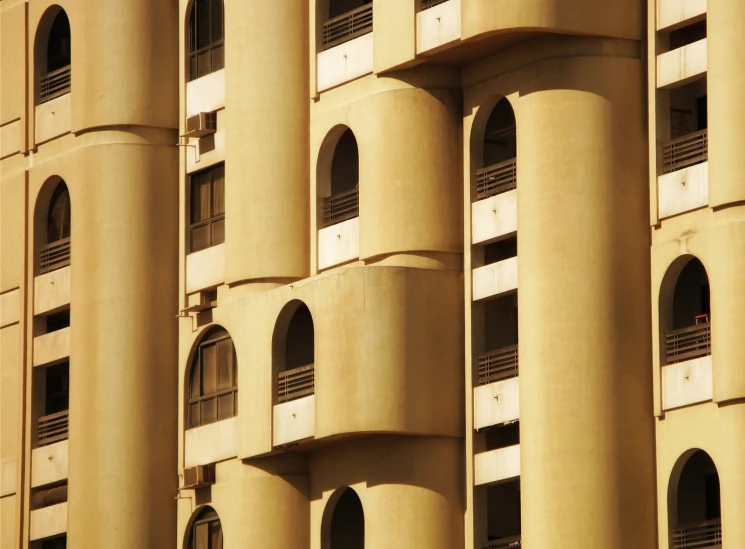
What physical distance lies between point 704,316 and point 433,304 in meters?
5.89

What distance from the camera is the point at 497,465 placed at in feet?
154

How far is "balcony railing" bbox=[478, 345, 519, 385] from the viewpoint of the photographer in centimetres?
4734

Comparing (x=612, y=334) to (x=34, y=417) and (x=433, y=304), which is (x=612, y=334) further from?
(x=34, y=417)

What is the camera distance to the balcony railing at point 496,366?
47.3 meters

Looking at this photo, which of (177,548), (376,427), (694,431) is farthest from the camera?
(177,548)

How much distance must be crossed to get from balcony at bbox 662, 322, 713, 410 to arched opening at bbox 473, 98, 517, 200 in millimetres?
4915

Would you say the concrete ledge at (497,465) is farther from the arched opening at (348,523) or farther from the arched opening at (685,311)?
the arched opening at (348,523)

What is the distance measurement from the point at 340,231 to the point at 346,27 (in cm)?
436

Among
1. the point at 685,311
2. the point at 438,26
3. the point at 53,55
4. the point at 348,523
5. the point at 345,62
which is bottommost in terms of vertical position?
the point at 348,523

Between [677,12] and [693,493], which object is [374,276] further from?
[677,12]

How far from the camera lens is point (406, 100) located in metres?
48.8

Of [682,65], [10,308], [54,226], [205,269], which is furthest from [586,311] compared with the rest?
[10,308]

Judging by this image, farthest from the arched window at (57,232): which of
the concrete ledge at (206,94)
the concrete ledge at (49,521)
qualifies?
the concrete ledge at (49,521)

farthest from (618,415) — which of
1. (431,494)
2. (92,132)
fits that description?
(92,132)
